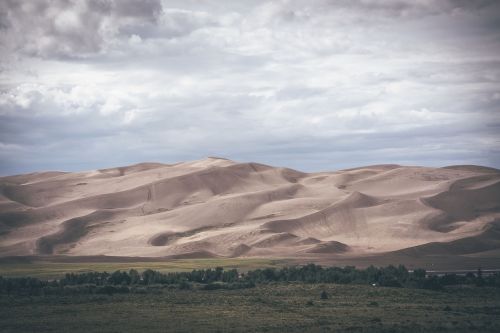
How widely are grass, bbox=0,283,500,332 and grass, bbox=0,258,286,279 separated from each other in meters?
23.5

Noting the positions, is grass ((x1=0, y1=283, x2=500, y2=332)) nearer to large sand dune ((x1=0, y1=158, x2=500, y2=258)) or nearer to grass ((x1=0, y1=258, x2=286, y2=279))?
grass ((x1=0, y1=258, x2=286, y2=279))

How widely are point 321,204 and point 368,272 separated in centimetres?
6340

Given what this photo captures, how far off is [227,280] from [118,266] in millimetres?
25626

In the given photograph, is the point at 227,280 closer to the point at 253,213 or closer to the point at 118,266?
the point at 118,266

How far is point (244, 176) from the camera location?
160250 millimetres

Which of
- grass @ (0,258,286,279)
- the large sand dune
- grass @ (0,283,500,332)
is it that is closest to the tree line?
grass @ (0,283,500,332)

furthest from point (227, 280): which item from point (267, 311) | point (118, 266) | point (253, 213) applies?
point (253, 213)

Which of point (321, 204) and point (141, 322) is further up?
point (321, 204)

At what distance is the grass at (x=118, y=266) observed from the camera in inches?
3314

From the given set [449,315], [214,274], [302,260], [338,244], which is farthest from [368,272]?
[338,244]

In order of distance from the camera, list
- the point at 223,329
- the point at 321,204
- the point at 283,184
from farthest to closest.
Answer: the point at 283,184
the point at 321,204
the point at 223,329

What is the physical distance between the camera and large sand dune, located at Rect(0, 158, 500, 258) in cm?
11281

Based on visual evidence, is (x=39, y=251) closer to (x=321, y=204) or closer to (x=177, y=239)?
(x=177, y=239)

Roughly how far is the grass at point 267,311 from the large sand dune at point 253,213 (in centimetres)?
4260
